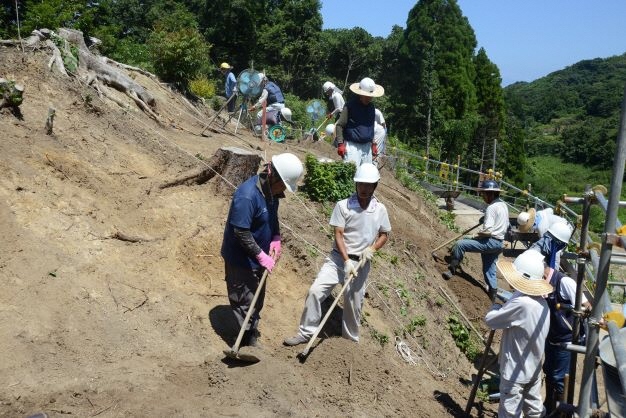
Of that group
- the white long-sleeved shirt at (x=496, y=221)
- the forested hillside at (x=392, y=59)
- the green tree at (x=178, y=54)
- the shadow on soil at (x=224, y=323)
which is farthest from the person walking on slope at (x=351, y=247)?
the forested hillside at (x=392, y=59)

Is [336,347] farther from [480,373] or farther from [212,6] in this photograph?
[212,6]

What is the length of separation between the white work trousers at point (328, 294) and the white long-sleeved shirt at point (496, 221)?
393cm

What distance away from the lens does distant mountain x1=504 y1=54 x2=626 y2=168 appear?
77062 mm

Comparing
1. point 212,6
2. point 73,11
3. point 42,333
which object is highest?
point 212,6

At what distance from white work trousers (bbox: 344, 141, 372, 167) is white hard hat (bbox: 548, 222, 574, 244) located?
3.23 metres

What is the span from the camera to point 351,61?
40.2m

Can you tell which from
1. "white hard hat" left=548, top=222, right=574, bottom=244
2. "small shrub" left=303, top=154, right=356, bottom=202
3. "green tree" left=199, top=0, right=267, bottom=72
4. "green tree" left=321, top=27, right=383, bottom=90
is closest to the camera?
"white hard hat" left=548, top=222, right=574, bottom=244

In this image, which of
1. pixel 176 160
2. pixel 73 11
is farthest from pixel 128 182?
pixel 73 11

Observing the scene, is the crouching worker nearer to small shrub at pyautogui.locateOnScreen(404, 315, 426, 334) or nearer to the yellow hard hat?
small shrub at pyautogui.locateOnScreen(404, 315, 426, 334)

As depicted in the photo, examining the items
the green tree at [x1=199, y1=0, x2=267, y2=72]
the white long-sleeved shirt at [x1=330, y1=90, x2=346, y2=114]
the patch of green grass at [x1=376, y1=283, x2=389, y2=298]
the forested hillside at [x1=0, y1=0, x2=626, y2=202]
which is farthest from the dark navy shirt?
the green tree at [x1=199, y1=0, x2=267, y2=72]

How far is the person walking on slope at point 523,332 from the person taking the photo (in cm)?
489

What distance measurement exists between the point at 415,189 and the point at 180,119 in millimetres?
5941

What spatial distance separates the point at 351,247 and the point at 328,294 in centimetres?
51

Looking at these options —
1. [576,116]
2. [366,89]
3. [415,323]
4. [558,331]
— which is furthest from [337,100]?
[576,116]
